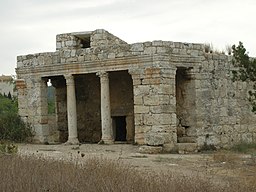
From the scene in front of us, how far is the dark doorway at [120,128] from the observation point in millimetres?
20297

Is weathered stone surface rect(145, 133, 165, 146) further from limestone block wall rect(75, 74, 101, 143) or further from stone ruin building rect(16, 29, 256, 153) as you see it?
limestone block wall rect(75, 74, 101, 143)

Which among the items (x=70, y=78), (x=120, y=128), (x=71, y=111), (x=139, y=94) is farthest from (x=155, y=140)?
(x=120, y=128)

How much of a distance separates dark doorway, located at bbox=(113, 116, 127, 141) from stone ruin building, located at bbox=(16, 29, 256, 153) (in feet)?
0.14

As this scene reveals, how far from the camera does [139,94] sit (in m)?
16.4

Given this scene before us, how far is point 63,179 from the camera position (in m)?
7.66

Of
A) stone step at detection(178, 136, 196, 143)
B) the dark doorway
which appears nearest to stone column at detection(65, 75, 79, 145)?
the dark doorway

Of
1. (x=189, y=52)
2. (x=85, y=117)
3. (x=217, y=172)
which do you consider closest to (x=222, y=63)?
(x=189, y=52)

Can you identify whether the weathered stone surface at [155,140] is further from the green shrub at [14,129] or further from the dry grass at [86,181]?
the dry grass at [86,181]

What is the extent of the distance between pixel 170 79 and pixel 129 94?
3.52m

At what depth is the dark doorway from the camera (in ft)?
66.6

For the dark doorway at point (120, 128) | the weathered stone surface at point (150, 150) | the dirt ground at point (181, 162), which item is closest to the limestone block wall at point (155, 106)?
the weathered stone surface at point (150, 150)

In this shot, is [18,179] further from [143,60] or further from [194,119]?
[194,119]

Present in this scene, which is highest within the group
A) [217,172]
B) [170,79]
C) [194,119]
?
[170,79]

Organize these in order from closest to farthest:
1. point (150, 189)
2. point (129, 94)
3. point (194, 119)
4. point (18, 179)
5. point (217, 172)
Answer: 1. point (150, 189)
2. point (18, 179)
3. point (217, 172)
4. point (194, 119)
5. point (129, 94)
